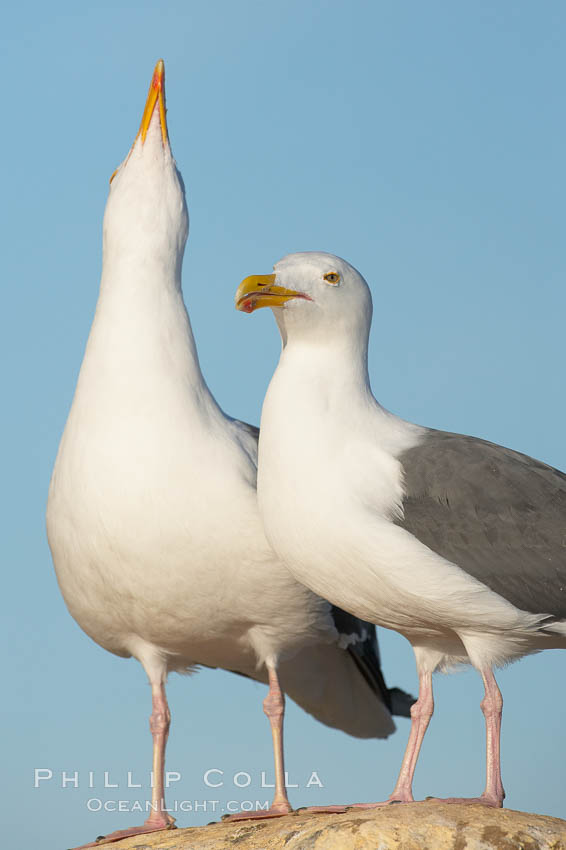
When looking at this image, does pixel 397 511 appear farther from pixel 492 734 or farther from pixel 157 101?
pixel 157 101

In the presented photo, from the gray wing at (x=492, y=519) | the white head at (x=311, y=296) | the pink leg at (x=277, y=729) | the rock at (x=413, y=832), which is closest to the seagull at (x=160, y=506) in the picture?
the pink leg at (x=277, y=729)

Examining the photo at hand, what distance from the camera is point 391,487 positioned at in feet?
28.2

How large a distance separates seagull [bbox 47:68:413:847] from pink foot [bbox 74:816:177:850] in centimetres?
2

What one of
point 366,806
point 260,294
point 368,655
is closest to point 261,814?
point 366,806

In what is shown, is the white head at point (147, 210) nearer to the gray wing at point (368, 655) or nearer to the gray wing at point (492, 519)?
the gray wing at point (492, 519)

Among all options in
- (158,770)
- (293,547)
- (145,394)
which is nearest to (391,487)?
(293,547)

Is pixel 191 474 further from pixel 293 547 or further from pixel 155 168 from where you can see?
pixel 155 168

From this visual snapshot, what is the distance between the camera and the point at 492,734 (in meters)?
8.55

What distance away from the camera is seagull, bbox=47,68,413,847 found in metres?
9.58

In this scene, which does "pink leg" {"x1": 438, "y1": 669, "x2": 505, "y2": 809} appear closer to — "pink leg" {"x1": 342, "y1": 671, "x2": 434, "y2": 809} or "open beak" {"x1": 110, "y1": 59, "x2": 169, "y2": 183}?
"pink leg" {"x1": 342, "y1": 671, "x2": 434, "y2": 809}

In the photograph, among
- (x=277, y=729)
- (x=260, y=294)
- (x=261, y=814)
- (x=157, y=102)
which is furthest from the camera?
(x=157, y=102)

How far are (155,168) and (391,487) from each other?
3607 mm

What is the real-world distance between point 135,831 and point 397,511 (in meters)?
2.90

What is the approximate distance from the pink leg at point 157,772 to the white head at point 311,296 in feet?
9.68
